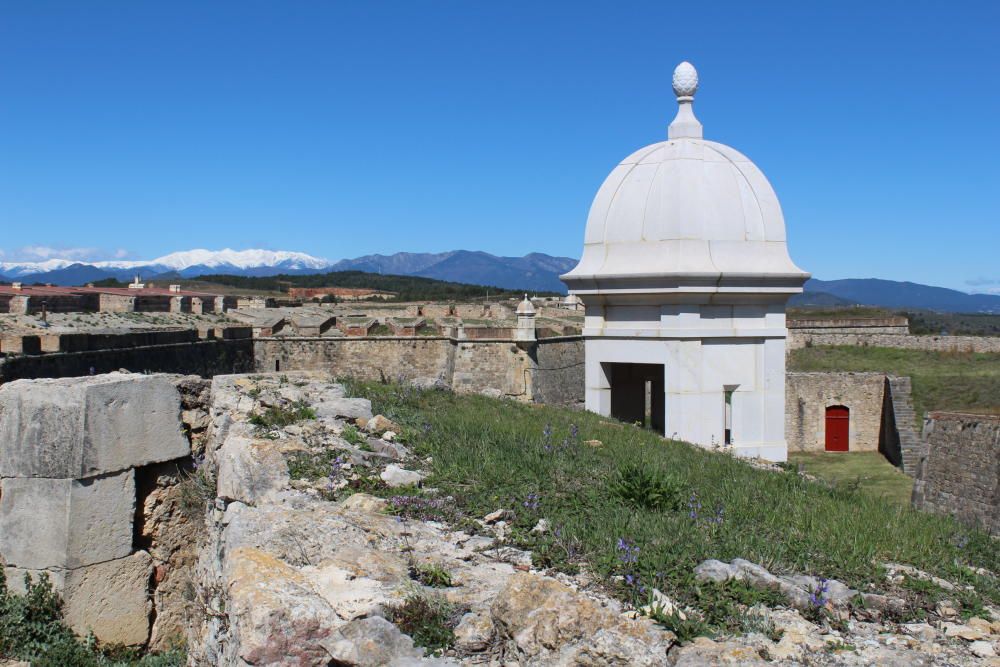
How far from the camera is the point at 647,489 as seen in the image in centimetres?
462

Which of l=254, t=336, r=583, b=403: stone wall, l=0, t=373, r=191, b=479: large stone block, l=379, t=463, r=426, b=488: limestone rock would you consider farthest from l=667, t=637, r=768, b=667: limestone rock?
l=254, t=336, r=583, b=403: stone wall

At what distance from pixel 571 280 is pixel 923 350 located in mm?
Answer: 31986

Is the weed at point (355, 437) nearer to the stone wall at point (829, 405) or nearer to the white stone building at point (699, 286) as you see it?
the white stone building at point (699, 286)

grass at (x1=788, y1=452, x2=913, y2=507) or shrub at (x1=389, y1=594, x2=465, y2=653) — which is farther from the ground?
shrub at (x1=389, y1=594, x2=465, y2=653)

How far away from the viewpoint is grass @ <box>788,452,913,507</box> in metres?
22.9

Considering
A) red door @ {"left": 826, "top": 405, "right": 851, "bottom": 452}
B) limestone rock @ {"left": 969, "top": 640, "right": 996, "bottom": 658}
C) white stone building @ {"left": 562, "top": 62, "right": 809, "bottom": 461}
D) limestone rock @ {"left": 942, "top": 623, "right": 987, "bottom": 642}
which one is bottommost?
red door @ {"left": 826, "top": 405, "right": 851, "bottom": 452}

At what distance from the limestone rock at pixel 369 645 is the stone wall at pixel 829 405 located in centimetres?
2896

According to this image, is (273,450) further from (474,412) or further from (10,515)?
(474,412)

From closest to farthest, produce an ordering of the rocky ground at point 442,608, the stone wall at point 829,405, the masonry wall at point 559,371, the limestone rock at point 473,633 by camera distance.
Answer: the rocky ground at point 442,608 < the limestone rock at point 473,633 < the masonry wall at point 559,371 < the stone wall at point 829,405

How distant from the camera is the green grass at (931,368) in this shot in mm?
28812

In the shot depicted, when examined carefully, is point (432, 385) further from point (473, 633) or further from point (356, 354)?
point (356, 354)

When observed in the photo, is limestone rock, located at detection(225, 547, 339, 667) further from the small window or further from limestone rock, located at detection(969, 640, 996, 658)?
the small window

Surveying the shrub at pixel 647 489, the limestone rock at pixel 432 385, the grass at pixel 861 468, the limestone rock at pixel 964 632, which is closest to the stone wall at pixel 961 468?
the grass at pixel 861 468

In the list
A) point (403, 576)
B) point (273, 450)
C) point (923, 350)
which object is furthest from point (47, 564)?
point (923, 350)
